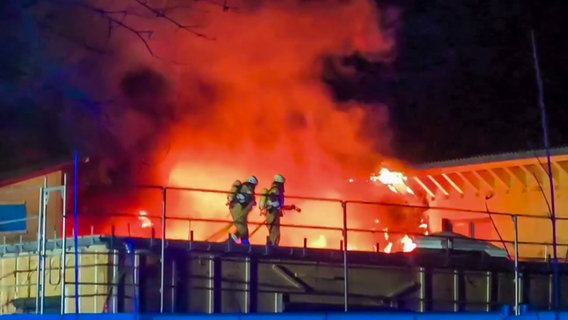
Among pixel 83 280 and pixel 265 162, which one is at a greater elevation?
pixel 265 162

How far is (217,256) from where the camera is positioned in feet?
39.5

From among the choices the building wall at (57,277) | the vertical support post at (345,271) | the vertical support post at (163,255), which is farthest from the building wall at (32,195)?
the vertical support post at (345,271)

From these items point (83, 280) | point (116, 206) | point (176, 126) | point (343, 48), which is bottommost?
point (83, 280)

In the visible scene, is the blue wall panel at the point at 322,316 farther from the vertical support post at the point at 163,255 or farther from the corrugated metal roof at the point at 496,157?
the corrugated metal roof at the point at 496,157

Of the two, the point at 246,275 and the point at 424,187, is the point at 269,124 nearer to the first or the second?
the point at 424,187

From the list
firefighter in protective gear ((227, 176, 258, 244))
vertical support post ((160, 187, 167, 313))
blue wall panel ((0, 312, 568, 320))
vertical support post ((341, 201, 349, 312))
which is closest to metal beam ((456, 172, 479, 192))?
firefighter in protective gear ((227, 176, 258, 244))

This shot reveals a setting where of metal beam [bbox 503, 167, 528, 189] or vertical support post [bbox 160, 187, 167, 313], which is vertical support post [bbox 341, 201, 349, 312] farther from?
metal beam [bbox 503, 167, 528, 189]

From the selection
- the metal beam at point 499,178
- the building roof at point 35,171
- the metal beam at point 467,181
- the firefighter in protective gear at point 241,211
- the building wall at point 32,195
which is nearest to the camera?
the firefighter in protective gear at point 241,211

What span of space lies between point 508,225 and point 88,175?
9.32 m

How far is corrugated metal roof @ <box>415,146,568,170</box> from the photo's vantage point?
18.5 metres

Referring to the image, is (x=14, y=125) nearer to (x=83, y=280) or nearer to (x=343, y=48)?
(x=343, y=48)

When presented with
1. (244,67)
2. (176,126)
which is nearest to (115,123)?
(176,126)

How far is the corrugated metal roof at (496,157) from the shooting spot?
18.5 metres

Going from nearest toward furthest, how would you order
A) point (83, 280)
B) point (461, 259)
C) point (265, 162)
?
point (83, 280), point (461, 259), point (265, 162)
